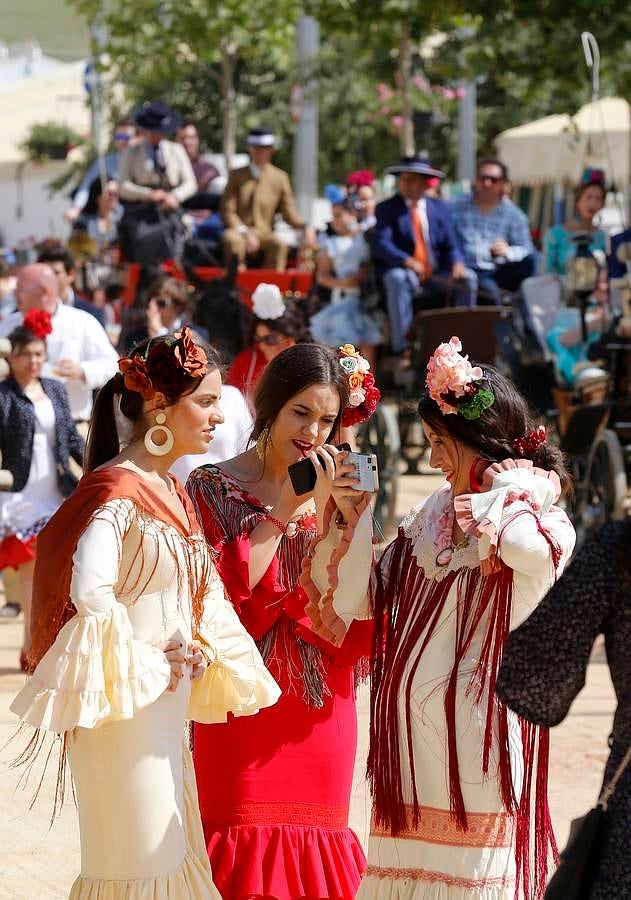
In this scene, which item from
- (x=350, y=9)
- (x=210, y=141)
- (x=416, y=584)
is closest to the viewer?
(x=416, y=584)

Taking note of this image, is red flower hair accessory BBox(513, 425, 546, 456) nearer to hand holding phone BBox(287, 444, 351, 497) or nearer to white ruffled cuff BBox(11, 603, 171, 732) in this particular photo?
hand holding phone BBox(287, 444, 351, 497)

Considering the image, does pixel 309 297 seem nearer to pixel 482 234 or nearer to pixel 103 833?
pixel 482 234

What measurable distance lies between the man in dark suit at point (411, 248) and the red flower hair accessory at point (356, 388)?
7609 mm

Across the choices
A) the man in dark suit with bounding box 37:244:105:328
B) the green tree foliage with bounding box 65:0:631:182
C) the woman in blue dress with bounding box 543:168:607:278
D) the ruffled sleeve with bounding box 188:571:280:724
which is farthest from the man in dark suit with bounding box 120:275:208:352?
the ruffled sleeve with bounding box 188:571:280:724

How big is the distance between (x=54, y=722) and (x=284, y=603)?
803mm

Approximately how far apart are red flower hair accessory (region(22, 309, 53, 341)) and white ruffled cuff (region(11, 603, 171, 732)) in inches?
178

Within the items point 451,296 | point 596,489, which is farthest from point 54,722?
point 451,296

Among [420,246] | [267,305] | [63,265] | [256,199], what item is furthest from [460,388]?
[256,199]

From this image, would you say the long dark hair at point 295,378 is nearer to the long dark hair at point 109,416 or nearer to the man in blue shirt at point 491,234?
the long dark hair at point 109,416

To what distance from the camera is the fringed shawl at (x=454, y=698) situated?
3.63m

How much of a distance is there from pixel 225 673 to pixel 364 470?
22.0 inches

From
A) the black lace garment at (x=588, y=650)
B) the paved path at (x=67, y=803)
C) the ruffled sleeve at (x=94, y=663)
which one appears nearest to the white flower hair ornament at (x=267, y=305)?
the paved path at (x=67, y=803)

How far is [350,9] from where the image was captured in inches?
579

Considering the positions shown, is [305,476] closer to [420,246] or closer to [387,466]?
[387,466]
